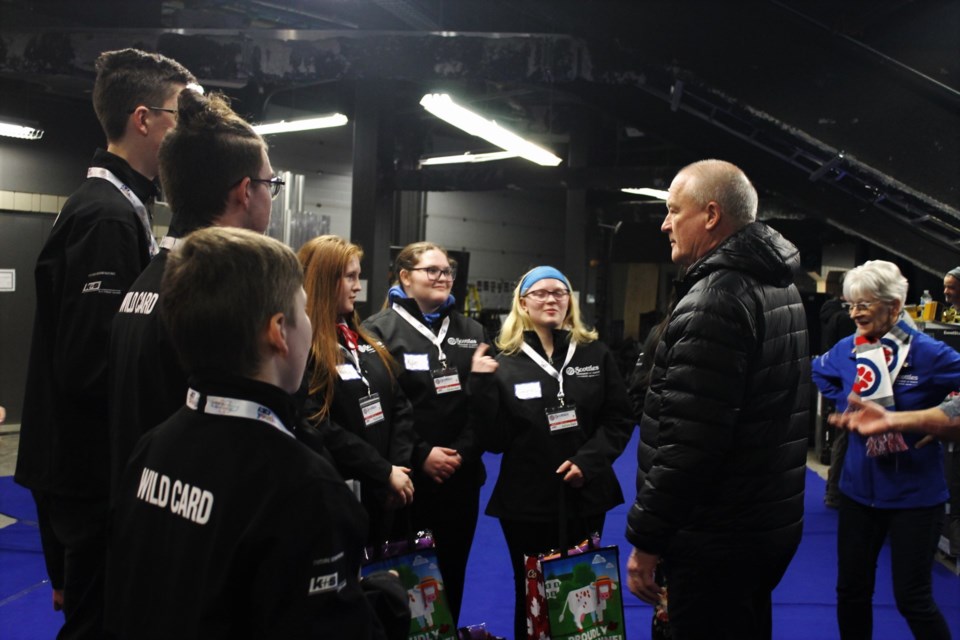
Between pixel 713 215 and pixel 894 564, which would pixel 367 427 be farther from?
pixel 894 564

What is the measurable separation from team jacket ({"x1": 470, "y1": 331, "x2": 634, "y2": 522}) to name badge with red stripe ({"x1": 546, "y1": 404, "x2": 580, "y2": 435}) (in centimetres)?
2

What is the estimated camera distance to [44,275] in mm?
1754

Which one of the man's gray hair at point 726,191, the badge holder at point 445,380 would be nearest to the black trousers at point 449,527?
the badge holder at point 445,380

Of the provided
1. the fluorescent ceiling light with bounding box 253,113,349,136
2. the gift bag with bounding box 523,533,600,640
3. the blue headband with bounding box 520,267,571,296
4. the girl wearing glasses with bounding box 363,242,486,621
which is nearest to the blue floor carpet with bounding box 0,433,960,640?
the girl wearing glasses with bounding box 363,242,486,621

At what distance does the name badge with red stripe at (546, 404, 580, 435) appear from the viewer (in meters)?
3.15

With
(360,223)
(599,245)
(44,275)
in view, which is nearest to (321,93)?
(360,223)

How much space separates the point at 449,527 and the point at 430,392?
1.93ft

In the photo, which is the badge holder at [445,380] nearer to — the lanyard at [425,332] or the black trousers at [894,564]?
the lanyard at [425,332]

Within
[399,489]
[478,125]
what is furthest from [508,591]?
[478,125]

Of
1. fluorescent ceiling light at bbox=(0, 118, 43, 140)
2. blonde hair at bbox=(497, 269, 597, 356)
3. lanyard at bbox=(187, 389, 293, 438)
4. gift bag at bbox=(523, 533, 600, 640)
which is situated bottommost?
gift bag at bbox=(523, 533, 600, 640)

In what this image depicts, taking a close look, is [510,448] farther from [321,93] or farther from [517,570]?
[321,93]

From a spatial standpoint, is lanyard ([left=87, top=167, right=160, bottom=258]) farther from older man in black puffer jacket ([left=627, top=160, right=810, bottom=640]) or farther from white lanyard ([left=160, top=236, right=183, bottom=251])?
older man in black puffer jacket ([left=627, top=160, right=810, bottom=640])

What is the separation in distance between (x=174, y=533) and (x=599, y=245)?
38.7ft

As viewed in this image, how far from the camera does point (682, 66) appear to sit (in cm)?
461
